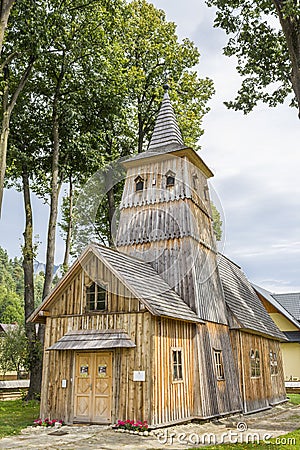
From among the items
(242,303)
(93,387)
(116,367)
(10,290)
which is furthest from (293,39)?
(10,290)

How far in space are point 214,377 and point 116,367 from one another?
11.4 ft

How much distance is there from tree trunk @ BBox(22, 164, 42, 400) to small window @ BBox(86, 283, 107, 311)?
6469 mm

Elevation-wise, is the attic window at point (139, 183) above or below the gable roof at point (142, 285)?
above

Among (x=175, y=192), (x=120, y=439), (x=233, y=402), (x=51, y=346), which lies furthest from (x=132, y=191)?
(x=120, y=439)

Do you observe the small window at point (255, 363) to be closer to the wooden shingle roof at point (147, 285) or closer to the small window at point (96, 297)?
the wooden shingle roof at point (147, 285)

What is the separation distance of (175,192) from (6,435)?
9.57 m

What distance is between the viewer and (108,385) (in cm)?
1306

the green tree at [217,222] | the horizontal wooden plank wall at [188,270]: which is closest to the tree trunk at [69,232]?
the horizontal wooden plank wall at [188,270]

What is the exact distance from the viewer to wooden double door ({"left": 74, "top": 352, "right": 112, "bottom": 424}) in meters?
12.9

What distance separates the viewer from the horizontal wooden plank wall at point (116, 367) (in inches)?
488

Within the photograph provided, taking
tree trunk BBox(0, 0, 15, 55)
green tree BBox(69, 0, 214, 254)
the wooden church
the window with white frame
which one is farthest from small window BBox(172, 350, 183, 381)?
green tree BBox(69, 0, 214, 254)

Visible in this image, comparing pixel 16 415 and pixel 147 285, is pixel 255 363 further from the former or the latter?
pixel 16 415

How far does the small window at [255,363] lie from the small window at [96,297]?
7342 millimetres

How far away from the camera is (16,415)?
15.6m
